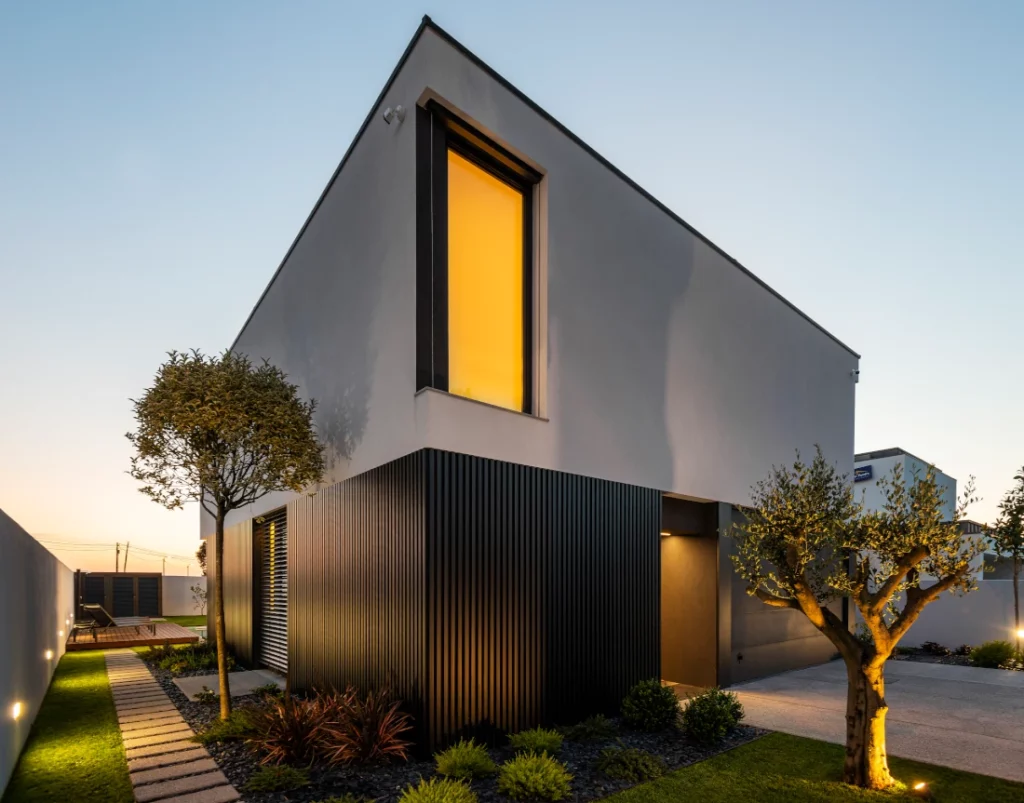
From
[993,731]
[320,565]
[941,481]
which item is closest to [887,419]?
[941,481]

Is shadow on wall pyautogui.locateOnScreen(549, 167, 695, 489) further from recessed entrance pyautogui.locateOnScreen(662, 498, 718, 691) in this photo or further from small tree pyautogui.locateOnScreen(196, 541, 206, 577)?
small tree pyautogui.locateOnScreen(196, 541, 206, 577)

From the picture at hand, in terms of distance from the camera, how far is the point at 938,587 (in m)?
A: 5.22

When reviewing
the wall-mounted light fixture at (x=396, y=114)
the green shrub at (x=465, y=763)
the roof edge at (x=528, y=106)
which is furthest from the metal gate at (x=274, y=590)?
the wall-mounted light fixture at (x=396, y=114)

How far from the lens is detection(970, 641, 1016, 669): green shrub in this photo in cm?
1225

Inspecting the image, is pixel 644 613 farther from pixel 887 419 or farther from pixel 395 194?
pixel 887 419

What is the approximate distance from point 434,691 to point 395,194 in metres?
5.26

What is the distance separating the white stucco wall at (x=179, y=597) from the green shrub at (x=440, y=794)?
24.3m

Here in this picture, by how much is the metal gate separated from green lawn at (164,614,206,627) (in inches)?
459

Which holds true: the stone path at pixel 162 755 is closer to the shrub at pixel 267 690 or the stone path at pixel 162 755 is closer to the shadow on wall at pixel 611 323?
the shrub at pixel 267 690

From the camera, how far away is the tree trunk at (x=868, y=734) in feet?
17.2

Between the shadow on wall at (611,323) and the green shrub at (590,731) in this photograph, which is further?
the shadow on wall at (611,323)

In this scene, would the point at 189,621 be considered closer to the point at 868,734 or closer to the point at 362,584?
the point at 362,584

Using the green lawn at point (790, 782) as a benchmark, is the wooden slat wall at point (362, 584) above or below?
above

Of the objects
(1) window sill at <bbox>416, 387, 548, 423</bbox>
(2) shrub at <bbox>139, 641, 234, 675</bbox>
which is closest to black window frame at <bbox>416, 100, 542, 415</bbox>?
(1) window sill at <bbox>416, 387, 548, 423</bbox>
